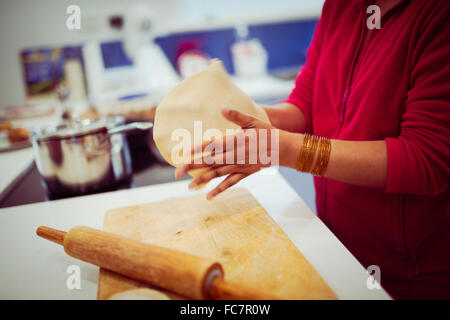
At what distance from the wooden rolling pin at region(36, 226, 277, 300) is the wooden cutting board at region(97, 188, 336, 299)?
32 millimetres

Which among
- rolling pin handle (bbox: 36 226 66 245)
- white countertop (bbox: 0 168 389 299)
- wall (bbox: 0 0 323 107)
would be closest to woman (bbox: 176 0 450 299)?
white countertop (bbox: 0 168 389 299)

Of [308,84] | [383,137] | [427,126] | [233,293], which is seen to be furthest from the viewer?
[308,84]

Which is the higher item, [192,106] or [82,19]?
[82,19]

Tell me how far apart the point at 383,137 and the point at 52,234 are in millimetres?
697

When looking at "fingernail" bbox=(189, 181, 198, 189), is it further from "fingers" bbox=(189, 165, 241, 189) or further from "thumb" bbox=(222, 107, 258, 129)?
"thumb" bbox=(222, 107, 258, 129)

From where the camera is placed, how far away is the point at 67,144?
2.63 feet

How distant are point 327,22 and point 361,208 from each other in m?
0.49

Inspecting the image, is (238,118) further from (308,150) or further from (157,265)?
(157,265)

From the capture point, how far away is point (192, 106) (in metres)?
0.67

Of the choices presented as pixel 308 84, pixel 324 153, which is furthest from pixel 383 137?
pixel 308 84

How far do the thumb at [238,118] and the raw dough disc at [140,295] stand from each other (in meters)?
0.31

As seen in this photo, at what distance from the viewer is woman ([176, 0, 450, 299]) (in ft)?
1.97

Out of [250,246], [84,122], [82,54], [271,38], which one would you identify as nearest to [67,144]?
[84,122]

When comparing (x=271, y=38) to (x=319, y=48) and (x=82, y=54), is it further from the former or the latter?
(x=319, y=48)
